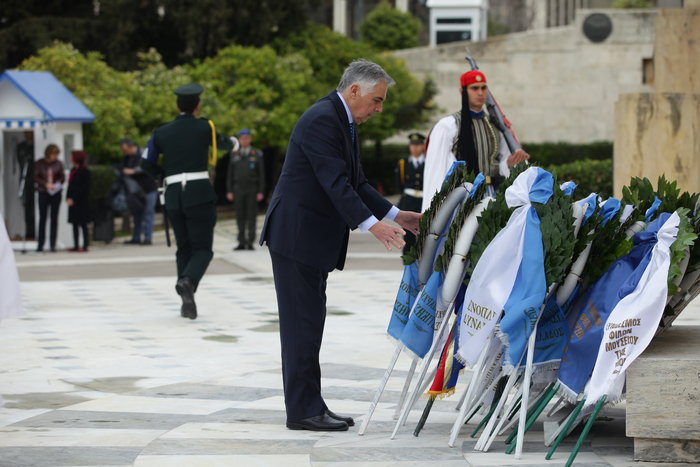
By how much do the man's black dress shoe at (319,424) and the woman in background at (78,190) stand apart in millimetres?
14727

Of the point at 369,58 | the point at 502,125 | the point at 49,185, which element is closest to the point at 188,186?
the point at 502,125

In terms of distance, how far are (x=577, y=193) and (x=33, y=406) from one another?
313cm

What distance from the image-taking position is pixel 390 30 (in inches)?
2076

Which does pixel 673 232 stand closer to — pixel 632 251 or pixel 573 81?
pixel 632 251

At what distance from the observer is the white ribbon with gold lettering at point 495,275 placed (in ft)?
19.4

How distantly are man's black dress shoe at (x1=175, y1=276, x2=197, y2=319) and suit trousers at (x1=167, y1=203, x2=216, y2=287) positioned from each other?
47 millimetres

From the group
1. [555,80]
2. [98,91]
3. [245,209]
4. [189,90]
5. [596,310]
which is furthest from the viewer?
[555,80]

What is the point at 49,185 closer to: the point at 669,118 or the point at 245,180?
the point at 245,180

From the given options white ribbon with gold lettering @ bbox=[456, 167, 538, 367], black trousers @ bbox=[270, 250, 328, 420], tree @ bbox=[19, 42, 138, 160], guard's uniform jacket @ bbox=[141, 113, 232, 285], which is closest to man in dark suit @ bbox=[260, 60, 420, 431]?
black trousers @ bbox=[270, 250, 328, 420]

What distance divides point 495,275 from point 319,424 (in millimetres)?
1174

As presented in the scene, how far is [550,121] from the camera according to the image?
41.9 meters

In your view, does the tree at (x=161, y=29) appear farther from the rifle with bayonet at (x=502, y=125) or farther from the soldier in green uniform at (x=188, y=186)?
A: the rifle with bayonet at (x=502, y=125)

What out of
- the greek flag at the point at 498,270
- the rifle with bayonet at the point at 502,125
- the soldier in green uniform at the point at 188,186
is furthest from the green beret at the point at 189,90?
the greek flag at the point at 498,270

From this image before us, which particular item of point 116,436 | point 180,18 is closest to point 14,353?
point 116,436
